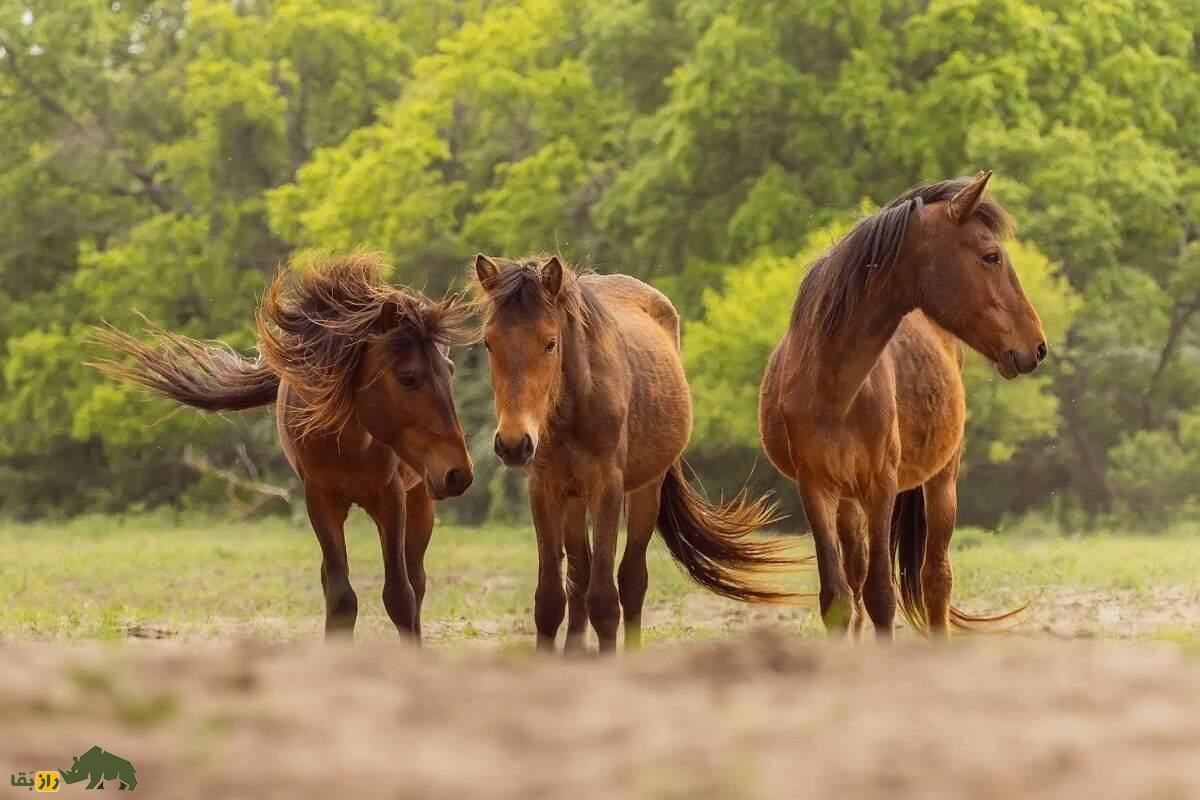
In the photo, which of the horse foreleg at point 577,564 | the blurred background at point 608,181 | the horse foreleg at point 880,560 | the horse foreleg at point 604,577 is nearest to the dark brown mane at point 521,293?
the horse foreleg at point 604,577

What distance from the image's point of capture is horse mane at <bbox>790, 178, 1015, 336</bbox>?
936 centimetres

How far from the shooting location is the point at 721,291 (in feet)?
109

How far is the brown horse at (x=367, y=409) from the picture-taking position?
9688 mm

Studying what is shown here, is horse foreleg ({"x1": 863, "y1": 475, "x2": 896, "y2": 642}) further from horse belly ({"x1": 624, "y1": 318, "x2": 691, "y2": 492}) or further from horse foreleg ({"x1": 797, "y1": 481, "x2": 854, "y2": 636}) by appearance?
horse belly ({"x1": 624, "y1": 318, "x2": 691, "y2": 492})

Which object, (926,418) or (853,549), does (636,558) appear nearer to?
(853,549)

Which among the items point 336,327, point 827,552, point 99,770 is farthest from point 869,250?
point 99,770

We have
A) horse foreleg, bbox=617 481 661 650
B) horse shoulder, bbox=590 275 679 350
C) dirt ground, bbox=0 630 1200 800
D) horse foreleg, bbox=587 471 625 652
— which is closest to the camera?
dirt ground, bbox=0 630 1200 800

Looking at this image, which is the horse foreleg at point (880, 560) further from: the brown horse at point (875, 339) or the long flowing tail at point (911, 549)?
the long flowing tail at point (911, 549)

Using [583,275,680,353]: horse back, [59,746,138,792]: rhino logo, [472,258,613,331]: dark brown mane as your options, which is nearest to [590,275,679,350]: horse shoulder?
[583,275,680,353]: horse back

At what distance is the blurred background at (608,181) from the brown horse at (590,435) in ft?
35.2

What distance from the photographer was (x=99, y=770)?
423 cm

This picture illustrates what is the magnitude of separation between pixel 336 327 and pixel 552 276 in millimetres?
1283

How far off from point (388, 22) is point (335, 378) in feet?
125

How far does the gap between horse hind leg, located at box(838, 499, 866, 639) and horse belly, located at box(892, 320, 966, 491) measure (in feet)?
1.00
